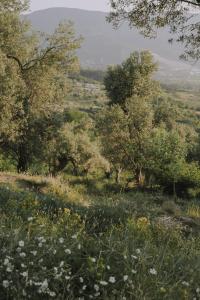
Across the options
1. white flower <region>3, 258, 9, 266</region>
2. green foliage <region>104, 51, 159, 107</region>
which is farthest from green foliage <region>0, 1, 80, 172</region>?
white flower <region>3, 258, 9, 266</region>

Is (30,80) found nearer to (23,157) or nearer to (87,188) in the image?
(23,157)

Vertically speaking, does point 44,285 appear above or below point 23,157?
above

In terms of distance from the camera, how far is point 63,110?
118ft

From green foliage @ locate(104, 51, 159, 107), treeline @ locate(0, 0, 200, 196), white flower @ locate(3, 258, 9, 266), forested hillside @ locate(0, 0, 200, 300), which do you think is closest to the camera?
white flower @ locate(3, 258, 9, 266)

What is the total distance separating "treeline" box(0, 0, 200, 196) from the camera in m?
29.1

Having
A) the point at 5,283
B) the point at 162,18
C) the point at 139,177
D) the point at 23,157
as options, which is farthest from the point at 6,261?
the point at 139,177

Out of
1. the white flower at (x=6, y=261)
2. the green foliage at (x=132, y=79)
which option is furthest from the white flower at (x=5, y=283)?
the green foliage at (x=132, y=79)

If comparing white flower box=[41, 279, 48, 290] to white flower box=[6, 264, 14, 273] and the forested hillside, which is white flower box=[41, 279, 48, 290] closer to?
the forested hillside

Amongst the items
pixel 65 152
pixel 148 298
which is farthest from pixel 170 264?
pixel 65 152

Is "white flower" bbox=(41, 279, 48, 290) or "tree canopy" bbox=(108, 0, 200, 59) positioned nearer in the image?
"white flower" bbox=(41, 279, 48, 290)

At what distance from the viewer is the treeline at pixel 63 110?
2908cm

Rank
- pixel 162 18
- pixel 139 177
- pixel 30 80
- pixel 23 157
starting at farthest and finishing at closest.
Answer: pixel 139 177 → pixel 23 157 → pixel 30 80 → pixel 162 18

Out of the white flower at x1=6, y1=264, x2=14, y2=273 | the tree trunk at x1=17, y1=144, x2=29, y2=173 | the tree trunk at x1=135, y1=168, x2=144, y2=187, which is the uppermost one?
the white flower at x1=6, y1=264, x2=14, y2=273

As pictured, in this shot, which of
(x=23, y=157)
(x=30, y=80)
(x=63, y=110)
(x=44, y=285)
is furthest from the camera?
(x=63, y=110)
